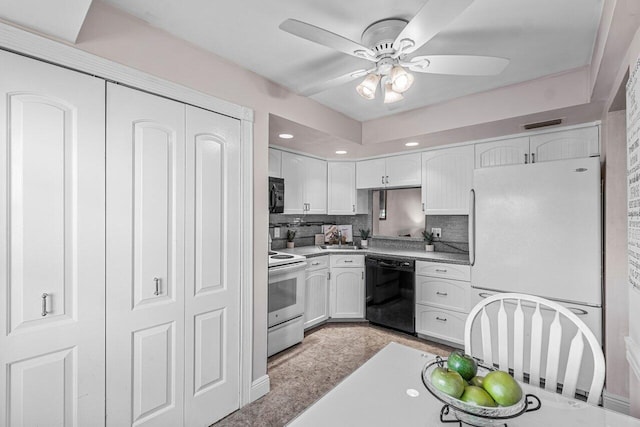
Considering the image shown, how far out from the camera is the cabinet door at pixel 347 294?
3715 mm

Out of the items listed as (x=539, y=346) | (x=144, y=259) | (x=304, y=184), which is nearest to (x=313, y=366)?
(x=144, y=259)

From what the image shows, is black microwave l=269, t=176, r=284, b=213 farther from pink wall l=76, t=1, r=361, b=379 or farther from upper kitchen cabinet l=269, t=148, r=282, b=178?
pink wall l=76, t=1, r=361, b=379

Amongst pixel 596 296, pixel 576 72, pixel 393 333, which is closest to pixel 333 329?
pixel 393 333

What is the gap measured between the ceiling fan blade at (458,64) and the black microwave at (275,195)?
1.67 metres

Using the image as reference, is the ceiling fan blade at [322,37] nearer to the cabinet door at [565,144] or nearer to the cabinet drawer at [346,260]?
the cabinet door at [565,144]

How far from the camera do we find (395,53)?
1.56 metres

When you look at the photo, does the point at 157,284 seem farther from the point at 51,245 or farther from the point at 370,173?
the point at 370,173

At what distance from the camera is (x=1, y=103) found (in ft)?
4.09

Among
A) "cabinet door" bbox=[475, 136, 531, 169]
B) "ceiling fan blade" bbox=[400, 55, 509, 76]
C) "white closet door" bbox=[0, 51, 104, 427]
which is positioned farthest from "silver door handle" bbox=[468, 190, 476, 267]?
"white closet door" bbox=[0, 51, 104, 427]

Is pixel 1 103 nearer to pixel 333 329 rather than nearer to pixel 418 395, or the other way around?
pixel 418 395

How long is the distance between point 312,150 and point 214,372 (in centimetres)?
255

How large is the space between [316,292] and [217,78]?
249cm

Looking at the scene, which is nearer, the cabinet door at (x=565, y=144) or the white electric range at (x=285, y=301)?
the cabinet door at (x=565, y=144)

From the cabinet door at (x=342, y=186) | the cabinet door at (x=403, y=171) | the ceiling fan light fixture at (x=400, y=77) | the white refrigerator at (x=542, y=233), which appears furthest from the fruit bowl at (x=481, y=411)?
the cabinet door at (x=342, y=186)
